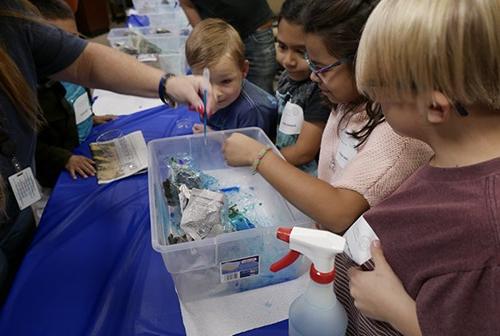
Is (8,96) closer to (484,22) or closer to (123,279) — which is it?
(123,279)

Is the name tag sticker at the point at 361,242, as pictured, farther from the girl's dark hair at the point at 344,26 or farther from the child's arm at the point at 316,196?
the girl's dark hair at the point at 344,26

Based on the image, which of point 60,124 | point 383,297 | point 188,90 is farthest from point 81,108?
point 383,297

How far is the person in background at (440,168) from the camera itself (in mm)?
414

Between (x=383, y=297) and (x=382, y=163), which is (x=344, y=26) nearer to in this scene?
(x=382, y=163)

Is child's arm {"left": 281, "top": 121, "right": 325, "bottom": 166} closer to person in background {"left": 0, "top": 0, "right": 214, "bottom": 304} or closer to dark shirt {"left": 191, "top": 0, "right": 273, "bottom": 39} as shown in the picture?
person in background {"left": 0, "top": 0, "right": 214, "bottom": 304}

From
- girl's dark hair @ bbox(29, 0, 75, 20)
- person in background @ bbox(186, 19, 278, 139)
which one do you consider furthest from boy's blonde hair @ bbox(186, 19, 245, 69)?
girl's dark hair @ bbox(29, 0, 75, 20)

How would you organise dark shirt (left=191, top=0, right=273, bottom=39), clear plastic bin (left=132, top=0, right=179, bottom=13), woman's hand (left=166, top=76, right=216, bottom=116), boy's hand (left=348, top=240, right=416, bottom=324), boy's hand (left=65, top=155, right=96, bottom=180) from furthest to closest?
clear plastic bin (left=132, top=0, right=179, bottom=13), dark shirt (left=191, top=0, right=273, bottom=39), boy's hand (left=65, top=155, right=96, bottom=180), woman's hand (left=166, top=76, right=216, bottom=116), boy's hand (left=348, top=240, right=416, bottom=324)

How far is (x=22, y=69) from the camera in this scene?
87 centimetres

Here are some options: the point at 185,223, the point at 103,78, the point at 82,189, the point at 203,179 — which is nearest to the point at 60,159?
the point at 82,189

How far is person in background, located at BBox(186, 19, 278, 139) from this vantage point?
1244mm

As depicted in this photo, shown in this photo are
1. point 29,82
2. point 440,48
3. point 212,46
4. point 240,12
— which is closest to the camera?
point 440,48

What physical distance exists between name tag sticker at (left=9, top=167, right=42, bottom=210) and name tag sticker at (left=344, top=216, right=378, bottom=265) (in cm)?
77

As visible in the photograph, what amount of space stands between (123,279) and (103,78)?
1.95 ft

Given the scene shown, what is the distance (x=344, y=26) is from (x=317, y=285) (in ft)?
1.73
